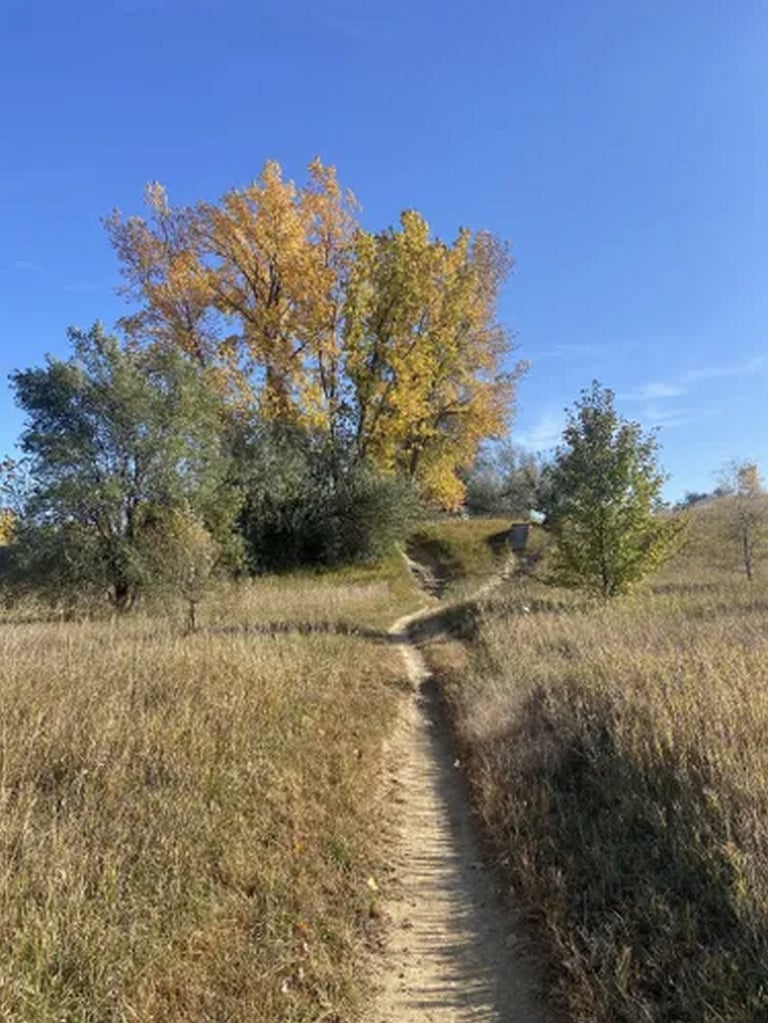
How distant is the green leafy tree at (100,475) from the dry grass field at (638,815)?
1335cm

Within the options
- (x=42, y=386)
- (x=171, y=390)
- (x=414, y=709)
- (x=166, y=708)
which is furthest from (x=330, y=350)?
(x=166, y=708)

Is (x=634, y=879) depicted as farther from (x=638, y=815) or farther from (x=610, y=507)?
(x=610, y=507)

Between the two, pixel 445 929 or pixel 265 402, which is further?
pixel 265 402

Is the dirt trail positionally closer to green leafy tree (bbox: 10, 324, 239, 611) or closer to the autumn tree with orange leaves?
green leafy tree (bbox: 10, 324, 239, 611)

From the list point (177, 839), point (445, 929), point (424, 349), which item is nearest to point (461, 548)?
point (424, 349)

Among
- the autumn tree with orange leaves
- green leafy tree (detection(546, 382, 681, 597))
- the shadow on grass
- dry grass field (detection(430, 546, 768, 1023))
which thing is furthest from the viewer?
the autumn tree with orange leaves

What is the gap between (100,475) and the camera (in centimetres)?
1994

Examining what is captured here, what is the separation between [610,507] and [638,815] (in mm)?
14355

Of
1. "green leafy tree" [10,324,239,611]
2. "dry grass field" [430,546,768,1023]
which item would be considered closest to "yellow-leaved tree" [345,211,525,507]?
"green leafy tree" [10,324,239,611]

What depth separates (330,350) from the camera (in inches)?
1166

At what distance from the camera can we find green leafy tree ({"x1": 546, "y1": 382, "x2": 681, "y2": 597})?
60.4ft

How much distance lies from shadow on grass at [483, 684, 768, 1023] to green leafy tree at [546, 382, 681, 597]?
12407mm

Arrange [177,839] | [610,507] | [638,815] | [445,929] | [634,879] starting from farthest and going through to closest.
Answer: [610,507] → [638,815] → [445,929] → [177,839] → [634,879]

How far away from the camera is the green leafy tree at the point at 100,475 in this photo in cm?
1950
